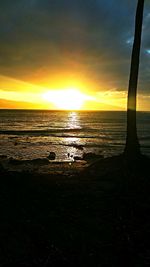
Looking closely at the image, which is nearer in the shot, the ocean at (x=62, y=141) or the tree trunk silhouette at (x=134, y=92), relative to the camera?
the tree trunk silhouette at (x=134, y=92)

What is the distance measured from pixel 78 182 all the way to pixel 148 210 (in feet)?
12.8

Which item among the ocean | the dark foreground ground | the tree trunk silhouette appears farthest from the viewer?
the ocean

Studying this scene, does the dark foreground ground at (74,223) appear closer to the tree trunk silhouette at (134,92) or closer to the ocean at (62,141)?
the tree trunk silhouette at (134,92)

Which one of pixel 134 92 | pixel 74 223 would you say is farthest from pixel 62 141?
pixel 74 223

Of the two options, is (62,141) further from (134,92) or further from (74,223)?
(74,223)

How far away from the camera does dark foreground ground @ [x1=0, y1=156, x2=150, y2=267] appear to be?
471cm

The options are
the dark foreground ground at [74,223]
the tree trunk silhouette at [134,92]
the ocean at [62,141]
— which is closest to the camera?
the dark foreground ground at [74,223]

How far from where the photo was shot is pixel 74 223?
611cm

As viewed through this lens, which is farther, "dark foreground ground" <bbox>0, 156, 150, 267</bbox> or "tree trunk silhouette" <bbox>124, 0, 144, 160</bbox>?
"tree trunk silhouette" <bbox>124, 0, 144, 160</bbox>

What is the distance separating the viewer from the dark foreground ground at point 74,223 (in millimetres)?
4707

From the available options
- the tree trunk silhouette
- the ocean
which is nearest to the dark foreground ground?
the tree trunk silhouette

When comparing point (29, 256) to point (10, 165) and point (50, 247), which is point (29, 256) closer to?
point (50, 247)

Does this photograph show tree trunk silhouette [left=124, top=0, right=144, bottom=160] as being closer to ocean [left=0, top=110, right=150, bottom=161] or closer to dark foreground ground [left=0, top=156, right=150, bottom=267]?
dark foreground ground [left=0, top=156, right=150, bottom=267]

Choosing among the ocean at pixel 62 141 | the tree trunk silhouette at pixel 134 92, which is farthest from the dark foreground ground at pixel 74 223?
the ocean at pixel 62 141
